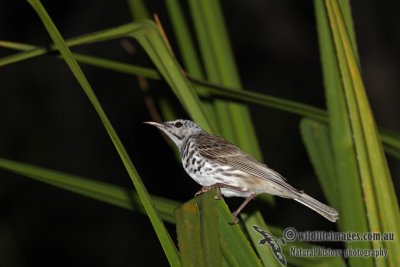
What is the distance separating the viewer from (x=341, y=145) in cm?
254

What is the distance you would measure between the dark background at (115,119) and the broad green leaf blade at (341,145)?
194 inches

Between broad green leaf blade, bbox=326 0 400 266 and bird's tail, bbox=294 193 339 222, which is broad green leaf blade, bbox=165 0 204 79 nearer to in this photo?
bird's tail, bbox=294 193 339 222

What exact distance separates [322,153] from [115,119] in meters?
6.57

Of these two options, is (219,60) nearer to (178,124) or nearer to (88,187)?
(88,187)

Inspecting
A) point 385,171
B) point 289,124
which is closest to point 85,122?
point 289,124

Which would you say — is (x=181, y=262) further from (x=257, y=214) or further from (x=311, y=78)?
(x=311, y=78)

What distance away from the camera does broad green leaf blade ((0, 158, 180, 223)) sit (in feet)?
7.71

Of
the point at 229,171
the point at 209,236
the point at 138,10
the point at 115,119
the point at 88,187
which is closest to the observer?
the point at 209,236

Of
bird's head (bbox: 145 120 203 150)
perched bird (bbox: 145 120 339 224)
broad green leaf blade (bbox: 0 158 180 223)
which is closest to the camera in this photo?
broad green leaf blade (bbox: 0 158 180 223)

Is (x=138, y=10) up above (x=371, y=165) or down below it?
above

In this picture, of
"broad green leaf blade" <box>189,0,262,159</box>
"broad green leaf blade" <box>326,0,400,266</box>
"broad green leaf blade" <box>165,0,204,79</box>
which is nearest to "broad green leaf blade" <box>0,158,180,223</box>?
"broad green leaf blade" <box>189,0,262,159</box>

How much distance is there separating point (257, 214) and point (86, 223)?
6.12 metres

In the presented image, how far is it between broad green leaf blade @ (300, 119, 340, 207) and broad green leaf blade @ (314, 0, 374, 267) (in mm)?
283

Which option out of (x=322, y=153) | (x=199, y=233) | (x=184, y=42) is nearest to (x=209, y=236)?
(x=199, y=233)
